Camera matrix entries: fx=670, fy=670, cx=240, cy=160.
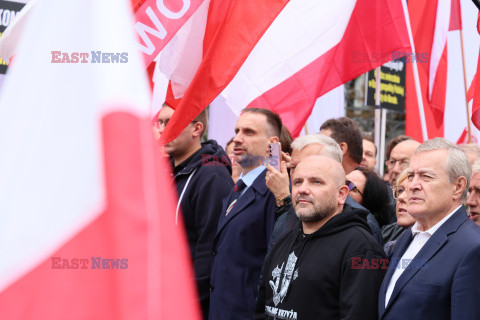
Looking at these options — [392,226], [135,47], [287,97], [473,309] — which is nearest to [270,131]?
[287,97]

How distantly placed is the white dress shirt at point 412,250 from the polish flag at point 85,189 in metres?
2.19

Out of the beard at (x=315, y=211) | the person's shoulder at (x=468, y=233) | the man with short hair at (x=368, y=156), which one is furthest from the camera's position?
the man with short hair at (x=368, y=156)

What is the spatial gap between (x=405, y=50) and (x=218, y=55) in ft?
5.41

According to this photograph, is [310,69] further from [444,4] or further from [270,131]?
[444,4]

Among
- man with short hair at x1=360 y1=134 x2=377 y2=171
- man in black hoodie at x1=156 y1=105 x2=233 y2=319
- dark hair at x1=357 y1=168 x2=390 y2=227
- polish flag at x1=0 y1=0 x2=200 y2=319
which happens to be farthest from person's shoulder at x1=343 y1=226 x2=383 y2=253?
man with short hair at x1=360 y1=134 x2=377 y2=171

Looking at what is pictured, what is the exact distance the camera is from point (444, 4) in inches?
233

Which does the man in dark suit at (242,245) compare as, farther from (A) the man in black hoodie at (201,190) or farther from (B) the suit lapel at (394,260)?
(B) the suit lapel at (394,260)

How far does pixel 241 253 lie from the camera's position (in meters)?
4.16

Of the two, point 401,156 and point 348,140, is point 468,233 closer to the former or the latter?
point 348,140

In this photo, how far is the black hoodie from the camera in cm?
325

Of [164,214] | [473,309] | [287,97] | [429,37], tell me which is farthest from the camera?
[429,37]

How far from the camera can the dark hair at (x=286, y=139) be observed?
479 centimetres

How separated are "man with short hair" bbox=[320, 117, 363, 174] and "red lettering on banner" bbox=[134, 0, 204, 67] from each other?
1602mm

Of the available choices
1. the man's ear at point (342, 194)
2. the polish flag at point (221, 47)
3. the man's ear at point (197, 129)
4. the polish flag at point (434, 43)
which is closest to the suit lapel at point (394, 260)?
the man's ear at point (342, 194)
